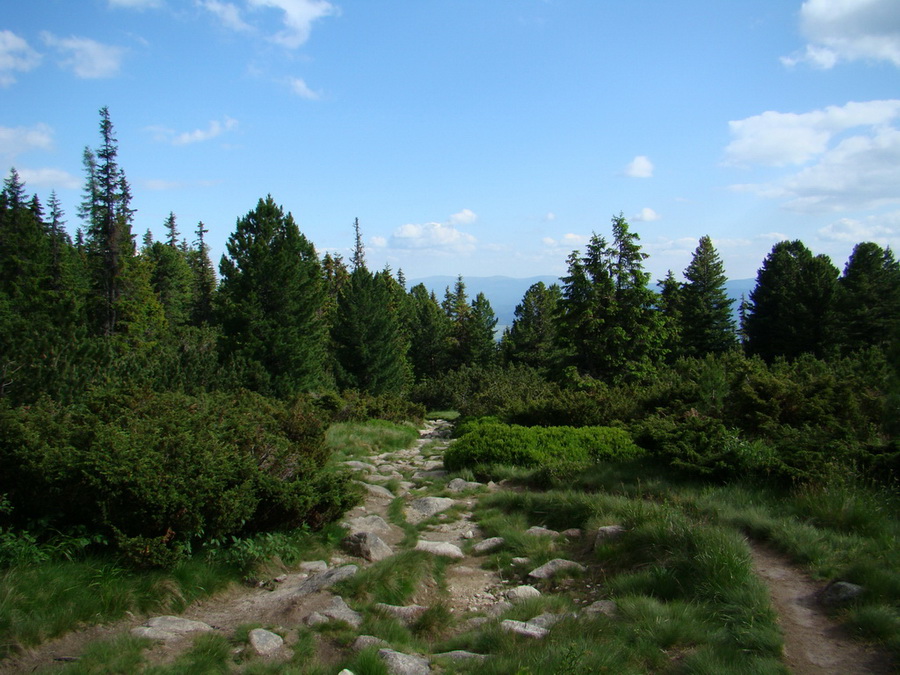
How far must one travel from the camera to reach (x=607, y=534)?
561 cm

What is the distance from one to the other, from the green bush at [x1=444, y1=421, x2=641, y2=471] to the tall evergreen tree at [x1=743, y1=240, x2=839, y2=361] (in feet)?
89.4

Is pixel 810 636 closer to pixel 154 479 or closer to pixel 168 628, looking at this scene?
pixel 168 628

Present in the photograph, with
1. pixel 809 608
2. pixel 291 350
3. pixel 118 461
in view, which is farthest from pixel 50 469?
pixel 291 350

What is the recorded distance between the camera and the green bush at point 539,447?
943 cm

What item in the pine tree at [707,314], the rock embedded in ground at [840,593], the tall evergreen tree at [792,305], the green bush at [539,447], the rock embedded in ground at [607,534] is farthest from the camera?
the pine tree at [707,314]

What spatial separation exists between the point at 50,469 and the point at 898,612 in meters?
6.40

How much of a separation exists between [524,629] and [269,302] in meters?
23.7

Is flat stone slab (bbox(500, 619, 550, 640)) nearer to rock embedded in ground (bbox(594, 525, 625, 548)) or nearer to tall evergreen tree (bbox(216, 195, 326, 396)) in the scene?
rock embedded in ground (bbox(594, 525, 625, 548))

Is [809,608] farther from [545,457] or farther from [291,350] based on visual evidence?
[291,350]

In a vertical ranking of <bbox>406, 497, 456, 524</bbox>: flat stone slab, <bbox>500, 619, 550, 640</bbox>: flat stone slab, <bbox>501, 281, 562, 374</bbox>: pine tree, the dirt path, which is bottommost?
<bbox>406, 497, 456, 524</bbox>: flat stone slab

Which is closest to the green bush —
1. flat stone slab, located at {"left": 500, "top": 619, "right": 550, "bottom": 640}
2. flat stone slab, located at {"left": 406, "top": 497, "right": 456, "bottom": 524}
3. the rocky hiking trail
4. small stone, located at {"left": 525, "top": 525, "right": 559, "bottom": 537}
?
flat stone slab, located at {"left": 406, "top": 497, "right": 456, "bottom": 524}

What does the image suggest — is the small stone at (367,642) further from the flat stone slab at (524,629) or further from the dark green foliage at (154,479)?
the dark green foliage at (154,479)

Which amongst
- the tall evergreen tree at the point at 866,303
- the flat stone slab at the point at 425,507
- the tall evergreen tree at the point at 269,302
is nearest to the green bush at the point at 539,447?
the flat stone slab at the point at 425,507

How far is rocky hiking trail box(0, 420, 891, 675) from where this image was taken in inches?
136
